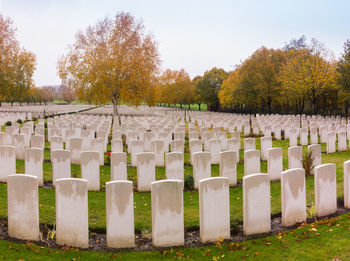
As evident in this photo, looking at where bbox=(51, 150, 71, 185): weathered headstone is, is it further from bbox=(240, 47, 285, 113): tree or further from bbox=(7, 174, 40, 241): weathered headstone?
bbox=(240, 47, 285, 113): tree

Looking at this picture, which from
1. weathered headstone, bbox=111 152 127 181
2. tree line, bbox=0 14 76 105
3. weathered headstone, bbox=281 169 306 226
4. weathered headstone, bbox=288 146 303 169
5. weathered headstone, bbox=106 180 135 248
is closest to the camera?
weathered headstone, bbox=106 180 135 248

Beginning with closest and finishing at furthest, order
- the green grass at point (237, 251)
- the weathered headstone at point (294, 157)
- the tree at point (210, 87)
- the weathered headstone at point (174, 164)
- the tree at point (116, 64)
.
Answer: the green grass at point (237, 251) → the weathered headstone at point (174, 164) → the weathered headstone at point (294, 157) → the tree at point (116, 64) → the tree at point (210, 87)

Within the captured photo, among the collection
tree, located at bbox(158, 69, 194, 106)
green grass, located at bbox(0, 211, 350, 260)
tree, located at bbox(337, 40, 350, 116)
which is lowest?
green grass, located at bbox(0, 211, 350, 260)

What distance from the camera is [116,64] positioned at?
23.8 m

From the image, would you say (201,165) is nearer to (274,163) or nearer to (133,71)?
(274,163)

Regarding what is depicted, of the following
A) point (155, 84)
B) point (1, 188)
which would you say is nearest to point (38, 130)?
point (1, 188)

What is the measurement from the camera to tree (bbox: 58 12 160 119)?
24.2 m

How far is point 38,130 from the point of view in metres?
13.7

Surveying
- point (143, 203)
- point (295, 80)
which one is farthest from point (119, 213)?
point (295, 80)

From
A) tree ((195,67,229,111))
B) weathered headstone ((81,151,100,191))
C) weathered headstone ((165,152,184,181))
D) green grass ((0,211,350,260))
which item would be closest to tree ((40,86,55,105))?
tree ((195,67,229,111))

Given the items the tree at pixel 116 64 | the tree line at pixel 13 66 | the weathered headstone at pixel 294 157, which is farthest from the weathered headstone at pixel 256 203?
the tree line at pixel 13 66

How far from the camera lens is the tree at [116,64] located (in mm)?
24172

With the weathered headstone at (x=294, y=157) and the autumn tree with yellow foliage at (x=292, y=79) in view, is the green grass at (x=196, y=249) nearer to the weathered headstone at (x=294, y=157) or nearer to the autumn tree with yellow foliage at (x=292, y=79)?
the weathered headstone at (x=294, y=157)

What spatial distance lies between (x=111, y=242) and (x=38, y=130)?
1082cm
